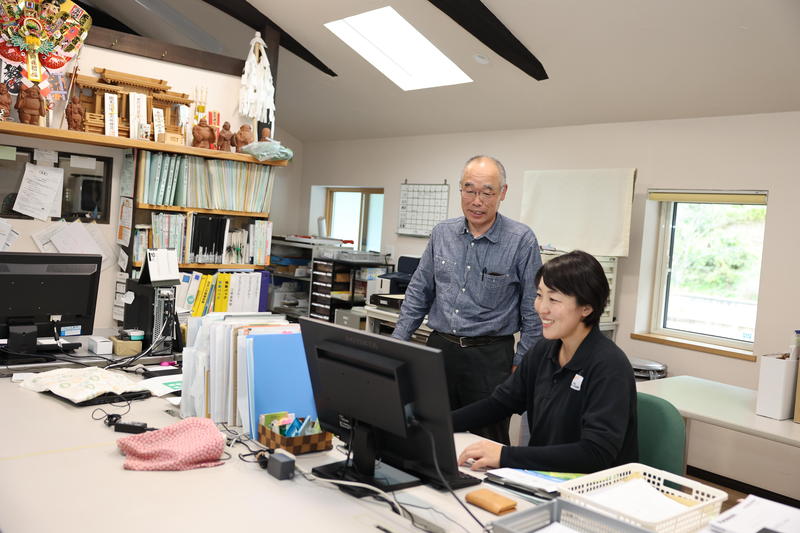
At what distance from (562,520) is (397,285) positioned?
13.5 ft

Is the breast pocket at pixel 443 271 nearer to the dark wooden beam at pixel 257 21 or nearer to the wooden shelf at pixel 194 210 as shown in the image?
the wooden shelf at pixel 194 210

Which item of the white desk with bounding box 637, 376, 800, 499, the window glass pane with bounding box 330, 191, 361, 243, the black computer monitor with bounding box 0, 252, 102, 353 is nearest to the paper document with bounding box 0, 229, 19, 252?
the black computer monitor with bounding box 0, 252, 102, 353

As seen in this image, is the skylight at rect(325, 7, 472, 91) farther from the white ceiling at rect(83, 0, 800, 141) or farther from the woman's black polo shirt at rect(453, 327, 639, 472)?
the woman's black polo shirt at rect(453, 327, 639, 472)

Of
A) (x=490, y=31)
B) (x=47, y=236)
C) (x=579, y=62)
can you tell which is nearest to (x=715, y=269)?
(x=579, y=62)

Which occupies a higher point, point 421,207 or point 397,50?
point 397,50

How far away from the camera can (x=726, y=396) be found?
317cm

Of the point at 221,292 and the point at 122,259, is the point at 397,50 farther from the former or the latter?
the point at 122,259

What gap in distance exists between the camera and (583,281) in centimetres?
196

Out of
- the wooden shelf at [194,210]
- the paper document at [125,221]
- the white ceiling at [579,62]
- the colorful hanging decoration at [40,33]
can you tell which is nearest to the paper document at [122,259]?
the paper document at [125,221]

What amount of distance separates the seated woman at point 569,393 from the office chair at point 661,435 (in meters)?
0.11

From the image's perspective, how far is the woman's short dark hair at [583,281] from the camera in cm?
196

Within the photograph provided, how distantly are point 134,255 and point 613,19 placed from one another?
316 cm

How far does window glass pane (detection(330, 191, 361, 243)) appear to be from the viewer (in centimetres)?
736

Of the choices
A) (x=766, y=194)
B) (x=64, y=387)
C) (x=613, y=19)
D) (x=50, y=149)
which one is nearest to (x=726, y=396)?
(x=766, y=194)
